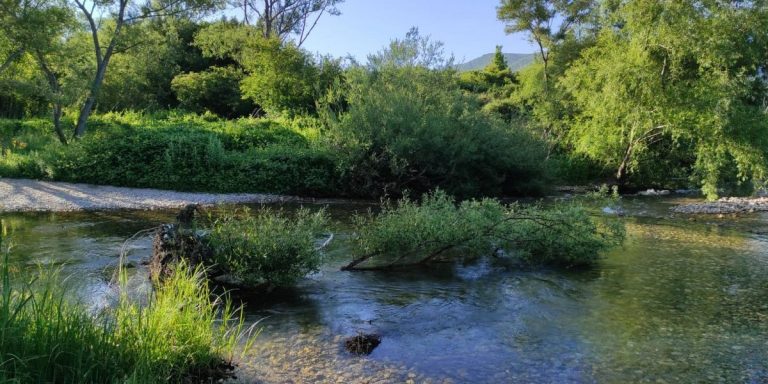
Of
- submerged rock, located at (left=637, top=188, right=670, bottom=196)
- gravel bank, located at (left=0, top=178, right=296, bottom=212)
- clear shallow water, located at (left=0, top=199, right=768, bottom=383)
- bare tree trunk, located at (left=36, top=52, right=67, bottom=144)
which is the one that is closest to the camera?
clear shallow water, located at (left=0, top=199, right=768, bottom=383)

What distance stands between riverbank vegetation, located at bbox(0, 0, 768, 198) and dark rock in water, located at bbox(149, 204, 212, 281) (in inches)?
436

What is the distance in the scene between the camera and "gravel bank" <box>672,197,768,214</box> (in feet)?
58.1

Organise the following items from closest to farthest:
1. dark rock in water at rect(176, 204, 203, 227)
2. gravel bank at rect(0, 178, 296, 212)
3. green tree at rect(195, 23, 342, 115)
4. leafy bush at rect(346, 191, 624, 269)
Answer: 1. dark rock in water at rect(176, 204, 203, 227)
2. leafy bush at rect(346, 191, 624, 269)
3. gravel bank at rect(0, 178, 296, 212)
4. green tree at rect(195, 23, 342, 115)

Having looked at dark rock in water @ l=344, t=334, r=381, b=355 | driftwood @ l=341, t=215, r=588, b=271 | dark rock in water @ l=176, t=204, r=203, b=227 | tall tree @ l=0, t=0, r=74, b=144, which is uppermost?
tall tree @ l=0, t=0, r=74, b=144

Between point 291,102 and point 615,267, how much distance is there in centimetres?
2200

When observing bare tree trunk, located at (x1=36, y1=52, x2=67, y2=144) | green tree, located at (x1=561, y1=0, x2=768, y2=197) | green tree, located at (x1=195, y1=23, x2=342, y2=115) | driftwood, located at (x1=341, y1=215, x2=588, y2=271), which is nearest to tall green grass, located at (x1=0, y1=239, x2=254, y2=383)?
driftwood, located at (x1=341, y1=215, x2=588, y2=271)

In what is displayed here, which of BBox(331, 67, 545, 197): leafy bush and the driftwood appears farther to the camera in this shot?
BBox(331, 67, 545, 197): leafy bush

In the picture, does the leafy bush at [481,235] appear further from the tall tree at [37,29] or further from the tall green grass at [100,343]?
the tall tree at [37,29]

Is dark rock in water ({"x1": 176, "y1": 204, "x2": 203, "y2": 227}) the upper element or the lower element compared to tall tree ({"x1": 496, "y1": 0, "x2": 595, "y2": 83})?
lower

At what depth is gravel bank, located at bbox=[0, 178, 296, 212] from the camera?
15.4 meters

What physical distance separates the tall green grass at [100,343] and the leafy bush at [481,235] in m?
4.74

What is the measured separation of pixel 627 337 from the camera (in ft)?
21.7

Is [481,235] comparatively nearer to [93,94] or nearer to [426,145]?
[426,145]

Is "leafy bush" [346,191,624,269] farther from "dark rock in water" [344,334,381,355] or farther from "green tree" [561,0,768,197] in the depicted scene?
"green tree" [561,0,768,197]
